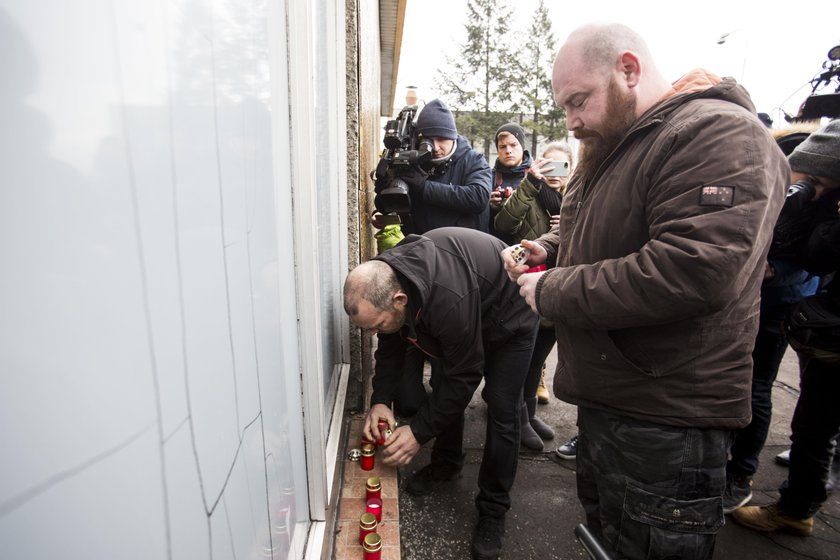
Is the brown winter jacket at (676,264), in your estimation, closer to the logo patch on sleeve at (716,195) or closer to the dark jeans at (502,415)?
the logo patch on sleeve at (716,195)

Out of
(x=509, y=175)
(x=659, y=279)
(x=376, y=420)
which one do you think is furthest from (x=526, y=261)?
(x=509, y=175)

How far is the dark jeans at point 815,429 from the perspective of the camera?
6.61 feet

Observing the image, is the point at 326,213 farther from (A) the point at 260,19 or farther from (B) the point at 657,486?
(B) the point at 657,486

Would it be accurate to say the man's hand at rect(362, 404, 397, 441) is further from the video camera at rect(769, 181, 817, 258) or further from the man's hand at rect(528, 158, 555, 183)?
the video camera at rect(769, 181, 817, 258)

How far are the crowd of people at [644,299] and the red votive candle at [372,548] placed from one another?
37 centimetres

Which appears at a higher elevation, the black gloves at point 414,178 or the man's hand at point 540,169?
the man's hand at point 540,169

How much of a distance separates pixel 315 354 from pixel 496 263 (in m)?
0.96

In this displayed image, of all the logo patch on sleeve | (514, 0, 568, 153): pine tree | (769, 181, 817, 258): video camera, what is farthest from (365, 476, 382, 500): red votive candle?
(514, 0, 568, 153): pine tree

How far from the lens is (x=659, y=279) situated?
1159 millimetres

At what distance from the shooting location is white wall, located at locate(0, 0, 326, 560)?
309 millimetres

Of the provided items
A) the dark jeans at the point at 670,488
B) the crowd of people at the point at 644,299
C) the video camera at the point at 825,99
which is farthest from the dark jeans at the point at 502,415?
the video camera at the point at 825,99

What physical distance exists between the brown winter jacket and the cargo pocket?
0.76ft

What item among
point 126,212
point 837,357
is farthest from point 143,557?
point 837,357

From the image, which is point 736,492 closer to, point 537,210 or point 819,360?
point 819,360
